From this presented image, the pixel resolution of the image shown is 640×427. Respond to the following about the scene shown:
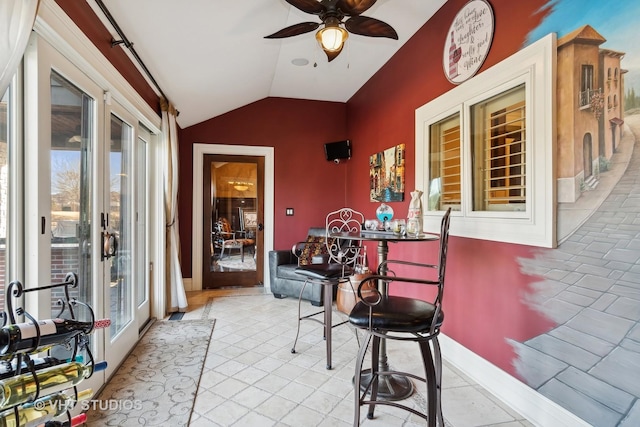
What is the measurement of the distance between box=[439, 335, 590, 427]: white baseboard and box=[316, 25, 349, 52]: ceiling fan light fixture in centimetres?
241

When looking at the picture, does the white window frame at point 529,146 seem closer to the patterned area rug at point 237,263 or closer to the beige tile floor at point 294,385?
the beige tile floor at point 294,385

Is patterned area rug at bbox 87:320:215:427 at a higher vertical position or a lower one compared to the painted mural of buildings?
lower

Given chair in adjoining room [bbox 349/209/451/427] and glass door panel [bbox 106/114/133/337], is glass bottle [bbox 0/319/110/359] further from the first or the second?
glass door panel [bbox 106/114/133/337]

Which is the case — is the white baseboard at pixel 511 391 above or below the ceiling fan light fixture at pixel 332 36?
below

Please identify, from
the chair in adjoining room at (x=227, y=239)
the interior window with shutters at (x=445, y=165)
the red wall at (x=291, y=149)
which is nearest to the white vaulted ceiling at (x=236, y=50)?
the red wall at (x=291, y=149)

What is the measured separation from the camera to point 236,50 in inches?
122

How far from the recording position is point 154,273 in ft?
11.6

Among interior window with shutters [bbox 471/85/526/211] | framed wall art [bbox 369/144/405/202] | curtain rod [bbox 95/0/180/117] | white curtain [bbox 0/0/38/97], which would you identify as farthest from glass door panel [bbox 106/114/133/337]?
interior window with shutters [bbox 471/85/526/211]

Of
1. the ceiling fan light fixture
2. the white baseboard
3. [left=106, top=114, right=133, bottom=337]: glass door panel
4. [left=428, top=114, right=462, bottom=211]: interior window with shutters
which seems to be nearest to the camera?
the white baseboard

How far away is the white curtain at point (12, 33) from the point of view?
1053 mm

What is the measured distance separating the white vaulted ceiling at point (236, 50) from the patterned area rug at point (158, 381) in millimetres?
2405

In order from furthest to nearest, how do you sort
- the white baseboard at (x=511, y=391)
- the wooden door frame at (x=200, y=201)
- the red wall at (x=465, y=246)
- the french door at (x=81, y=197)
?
the wooden door frame at (x=200, y=201)
the red wall at (x=465, y=246)
the white baseboard at (x=511, y=391)
the french door at (x=81, y=197)

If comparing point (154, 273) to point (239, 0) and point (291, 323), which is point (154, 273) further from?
point (239, 0)

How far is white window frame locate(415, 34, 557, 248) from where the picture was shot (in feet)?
5.77
